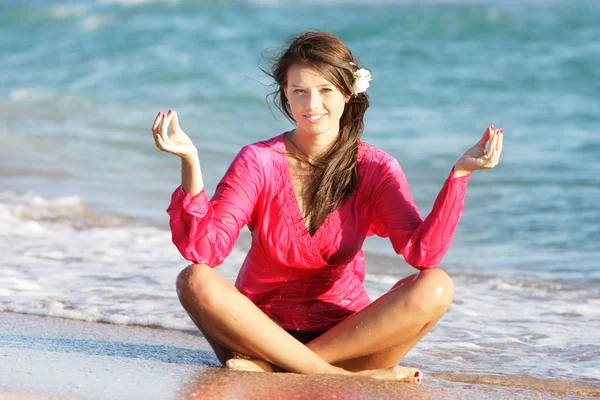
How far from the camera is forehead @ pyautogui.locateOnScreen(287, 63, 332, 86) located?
368cm

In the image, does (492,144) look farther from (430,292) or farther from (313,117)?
(313,117)

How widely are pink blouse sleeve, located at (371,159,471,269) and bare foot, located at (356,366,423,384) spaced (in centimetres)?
42

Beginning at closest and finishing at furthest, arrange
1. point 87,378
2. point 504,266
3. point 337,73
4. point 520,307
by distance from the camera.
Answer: point 87,378, point 337,73, point 520,307, point 504,266

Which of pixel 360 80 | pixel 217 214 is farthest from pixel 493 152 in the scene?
pixel 217 214

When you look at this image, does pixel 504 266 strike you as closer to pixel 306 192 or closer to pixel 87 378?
pixel 306 192

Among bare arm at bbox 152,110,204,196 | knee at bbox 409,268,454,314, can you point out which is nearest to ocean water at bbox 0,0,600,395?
knee at bbox 409,268,454,314

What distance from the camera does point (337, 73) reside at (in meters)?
3.71

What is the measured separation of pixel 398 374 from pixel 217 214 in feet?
2.99

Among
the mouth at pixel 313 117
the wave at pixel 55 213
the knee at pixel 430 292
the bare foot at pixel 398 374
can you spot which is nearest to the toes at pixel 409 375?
the bare foot at pixel 398 374

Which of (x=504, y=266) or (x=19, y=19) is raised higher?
(x=19, y=19)

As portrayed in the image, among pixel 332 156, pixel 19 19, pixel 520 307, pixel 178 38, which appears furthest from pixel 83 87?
pixel 332 156

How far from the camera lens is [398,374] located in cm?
366

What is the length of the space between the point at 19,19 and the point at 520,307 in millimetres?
21070

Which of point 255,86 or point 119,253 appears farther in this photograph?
point 255,86
